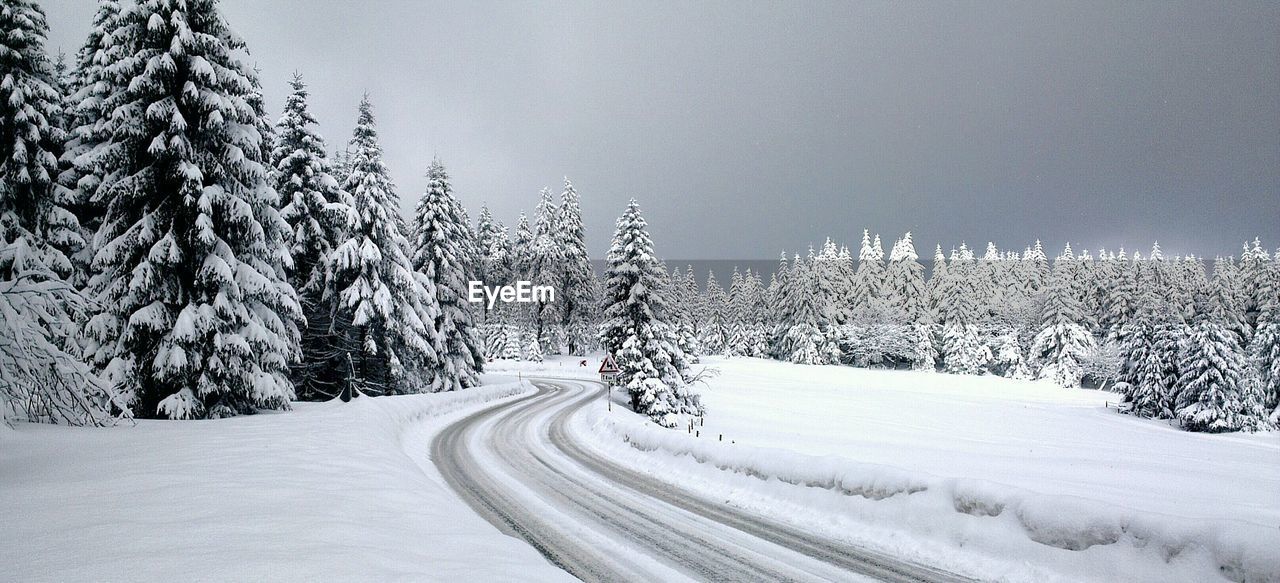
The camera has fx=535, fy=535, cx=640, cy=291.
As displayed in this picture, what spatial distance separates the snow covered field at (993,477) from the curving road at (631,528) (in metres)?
0.88

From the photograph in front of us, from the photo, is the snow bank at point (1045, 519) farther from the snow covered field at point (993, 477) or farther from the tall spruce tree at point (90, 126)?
the tall spruce tree at point (90, 126)

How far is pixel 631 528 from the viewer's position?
8688 mm

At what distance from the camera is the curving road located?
6.93 m

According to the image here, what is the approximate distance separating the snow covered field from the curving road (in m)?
0.88

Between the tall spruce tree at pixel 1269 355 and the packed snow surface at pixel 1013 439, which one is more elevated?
the tall spruce tree at pixel 1269 355

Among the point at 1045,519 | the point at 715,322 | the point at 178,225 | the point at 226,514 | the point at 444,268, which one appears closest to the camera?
the point at 226,514

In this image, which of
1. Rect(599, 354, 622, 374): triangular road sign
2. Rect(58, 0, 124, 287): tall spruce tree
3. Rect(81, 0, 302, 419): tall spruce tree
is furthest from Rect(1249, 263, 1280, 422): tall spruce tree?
Rect(58, 0, 124, 287): tall spruce tree

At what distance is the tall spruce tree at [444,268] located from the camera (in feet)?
104

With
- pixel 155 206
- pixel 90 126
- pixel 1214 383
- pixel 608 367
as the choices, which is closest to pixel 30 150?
pixel 90 126

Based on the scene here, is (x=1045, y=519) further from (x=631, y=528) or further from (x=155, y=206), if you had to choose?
(x=155, y=206)

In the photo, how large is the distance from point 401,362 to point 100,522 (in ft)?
77.3

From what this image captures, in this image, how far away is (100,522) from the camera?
209 inches

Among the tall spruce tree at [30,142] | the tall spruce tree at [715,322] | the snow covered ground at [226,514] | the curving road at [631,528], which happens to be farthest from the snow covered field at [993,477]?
the tall spruce tree at [715,322]

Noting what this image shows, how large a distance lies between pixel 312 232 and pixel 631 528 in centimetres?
2257
